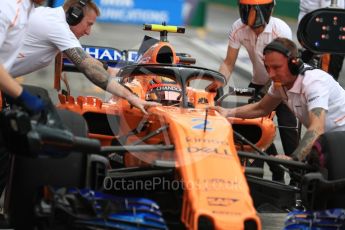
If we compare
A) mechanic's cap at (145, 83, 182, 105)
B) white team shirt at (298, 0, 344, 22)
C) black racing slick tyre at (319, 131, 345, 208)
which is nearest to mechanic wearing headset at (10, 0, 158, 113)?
mechanic's cap at (145, 83, 182, 105)

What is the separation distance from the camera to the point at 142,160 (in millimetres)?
6980

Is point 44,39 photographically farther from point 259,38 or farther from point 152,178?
point 259,38

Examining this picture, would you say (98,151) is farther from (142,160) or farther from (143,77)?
(143,77)

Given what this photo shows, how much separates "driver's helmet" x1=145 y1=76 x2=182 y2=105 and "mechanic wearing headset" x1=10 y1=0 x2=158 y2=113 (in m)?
0.46

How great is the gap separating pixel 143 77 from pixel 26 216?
2368mm

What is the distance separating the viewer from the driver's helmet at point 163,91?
26.1 feet

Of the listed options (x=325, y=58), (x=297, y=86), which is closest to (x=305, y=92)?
(x=297, y=86)

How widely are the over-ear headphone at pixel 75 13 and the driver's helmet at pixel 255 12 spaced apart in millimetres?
2190

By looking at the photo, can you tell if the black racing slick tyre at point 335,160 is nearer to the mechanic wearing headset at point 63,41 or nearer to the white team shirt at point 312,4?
the mechanic wearing headset at point 63,41

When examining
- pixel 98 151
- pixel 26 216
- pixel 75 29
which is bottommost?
pixel 26 216

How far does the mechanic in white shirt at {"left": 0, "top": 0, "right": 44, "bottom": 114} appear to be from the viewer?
19.7ft

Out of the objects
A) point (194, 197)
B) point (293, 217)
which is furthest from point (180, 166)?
point (293, 217)

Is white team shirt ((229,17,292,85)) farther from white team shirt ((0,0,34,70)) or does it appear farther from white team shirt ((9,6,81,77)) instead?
white team shirt ((0,0,34,70))

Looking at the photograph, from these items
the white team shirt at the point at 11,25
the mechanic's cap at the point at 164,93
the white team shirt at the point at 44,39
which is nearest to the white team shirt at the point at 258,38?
the mechanic's cap at the point at 164,93
